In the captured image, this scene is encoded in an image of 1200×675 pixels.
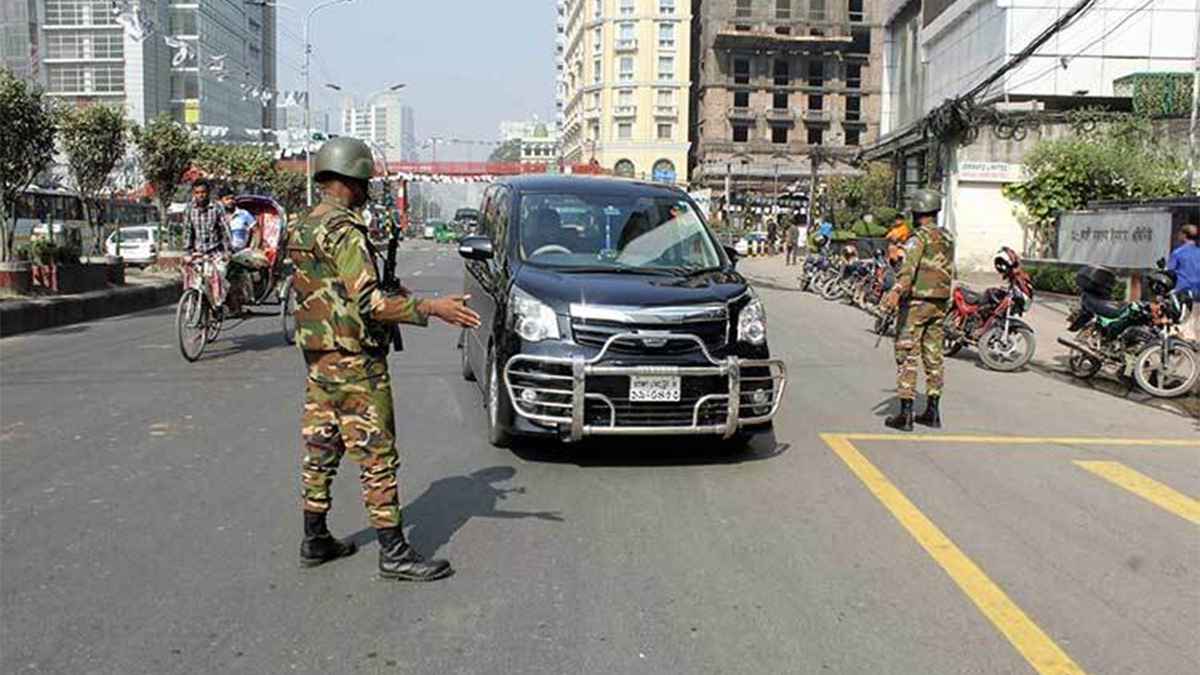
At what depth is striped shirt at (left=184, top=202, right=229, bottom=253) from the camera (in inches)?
447

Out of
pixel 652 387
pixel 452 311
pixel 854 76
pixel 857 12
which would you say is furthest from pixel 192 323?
pixel 857 12

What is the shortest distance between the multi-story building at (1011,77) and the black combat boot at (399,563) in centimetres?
2731

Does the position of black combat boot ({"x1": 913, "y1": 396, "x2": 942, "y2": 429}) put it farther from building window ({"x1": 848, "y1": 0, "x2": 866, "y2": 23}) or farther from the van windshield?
building window ({"x1": 848, "y1": 0, "x2": 866, "y2": 23})

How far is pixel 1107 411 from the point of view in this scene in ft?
31.9

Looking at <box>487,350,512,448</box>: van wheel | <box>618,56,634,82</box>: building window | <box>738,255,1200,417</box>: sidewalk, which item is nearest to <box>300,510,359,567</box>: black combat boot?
<box>487,350,512,448</box>: van wheel

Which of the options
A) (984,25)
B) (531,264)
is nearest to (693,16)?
(984,25)

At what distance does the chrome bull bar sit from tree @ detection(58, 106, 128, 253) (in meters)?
20.4

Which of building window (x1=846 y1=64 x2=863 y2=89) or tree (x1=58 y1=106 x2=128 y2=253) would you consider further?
building window (x1=846 y1=64 x2=863 y2=89)

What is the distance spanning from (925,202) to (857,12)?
94013 millimetres

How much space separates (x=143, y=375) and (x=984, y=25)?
105 ft

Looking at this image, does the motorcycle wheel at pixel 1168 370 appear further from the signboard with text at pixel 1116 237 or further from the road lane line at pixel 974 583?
the signboard with text at pixel 1116 237

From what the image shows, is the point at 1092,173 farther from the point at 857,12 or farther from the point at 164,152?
the point at 857,12

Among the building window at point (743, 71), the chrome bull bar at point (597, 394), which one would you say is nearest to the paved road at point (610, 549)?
the chrome bull bar at point (597, 394)

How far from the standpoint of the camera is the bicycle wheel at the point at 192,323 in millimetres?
10688
